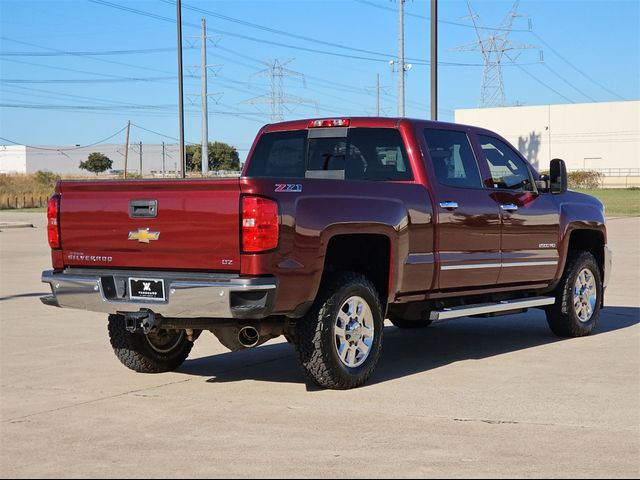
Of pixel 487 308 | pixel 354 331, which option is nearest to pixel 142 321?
pixel 354 331

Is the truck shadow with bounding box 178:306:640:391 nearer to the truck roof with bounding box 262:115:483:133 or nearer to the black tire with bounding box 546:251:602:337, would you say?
the black tire with bounding box 546:251:602:337

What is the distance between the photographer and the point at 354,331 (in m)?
8.28

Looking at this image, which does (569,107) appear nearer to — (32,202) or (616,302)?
(32,202)

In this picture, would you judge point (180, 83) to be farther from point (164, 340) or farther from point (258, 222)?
point (258, 222)

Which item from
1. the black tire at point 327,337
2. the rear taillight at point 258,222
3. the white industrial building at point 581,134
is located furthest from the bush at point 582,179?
the rear taillight at point 258,222

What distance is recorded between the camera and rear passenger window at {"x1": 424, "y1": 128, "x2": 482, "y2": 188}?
9.40m

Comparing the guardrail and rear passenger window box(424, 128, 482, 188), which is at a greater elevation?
the guardrail

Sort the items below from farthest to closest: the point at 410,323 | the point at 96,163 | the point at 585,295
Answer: the point at 96,163 < the point at 410,323 < the point at 585,295

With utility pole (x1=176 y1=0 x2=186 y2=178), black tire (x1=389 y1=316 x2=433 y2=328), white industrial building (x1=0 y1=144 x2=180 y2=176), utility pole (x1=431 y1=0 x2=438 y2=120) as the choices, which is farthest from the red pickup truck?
white industrial building (x1=0 y1=144 x2=180 y2=176)

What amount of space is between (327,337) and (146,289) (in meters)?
1.35

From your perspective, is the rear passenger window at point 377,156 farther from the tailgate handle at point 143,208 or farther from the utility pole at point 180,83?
the utility pole at point 180,83

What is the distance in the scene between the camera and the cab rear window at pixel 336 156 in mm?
9250

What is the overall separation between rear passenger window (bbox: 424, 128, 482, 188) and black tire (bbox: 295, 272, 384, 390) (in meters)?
1.63

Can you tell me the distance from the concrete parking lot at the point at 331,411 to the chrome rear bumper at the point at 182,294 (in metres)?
0.67
